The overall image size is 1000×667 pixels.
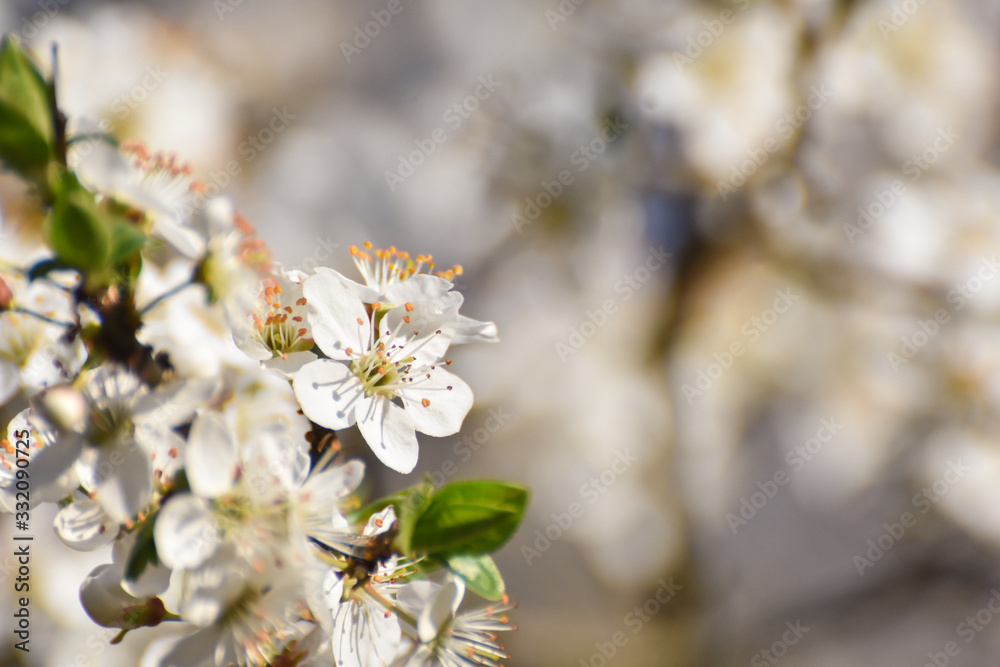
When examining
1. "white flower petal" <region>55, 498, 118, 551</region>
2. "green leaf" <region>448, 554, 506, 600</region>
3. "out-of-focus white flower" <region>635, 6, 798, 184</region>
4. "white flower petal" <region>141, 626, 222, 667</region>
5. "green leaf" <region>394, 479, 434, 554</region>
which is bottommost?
"white flower petal" <region>141, 626, 222, 667</region>

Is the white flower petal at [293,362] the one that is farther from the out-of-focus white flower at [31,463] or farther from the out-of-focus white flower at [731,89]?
the out-of-focus white flower at [731,89]

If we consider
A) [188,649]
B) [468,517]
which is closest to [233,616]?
[188,649]

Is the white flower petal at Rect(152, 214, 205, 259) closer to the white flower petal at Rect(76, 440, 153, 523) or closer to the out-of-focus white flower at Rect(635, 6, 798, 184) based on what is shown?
the white flower petal at Rect(76, 440, 153, 523)

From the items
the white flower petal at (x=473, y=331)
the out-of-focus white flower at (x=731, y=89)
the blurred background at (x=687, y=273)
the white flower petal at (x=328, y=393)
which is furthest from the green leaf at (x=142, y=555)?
the out-of-focus white flower at (x=731, y=89)

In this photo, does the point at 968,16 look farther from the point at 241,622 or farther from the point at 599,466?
the point at 241,622

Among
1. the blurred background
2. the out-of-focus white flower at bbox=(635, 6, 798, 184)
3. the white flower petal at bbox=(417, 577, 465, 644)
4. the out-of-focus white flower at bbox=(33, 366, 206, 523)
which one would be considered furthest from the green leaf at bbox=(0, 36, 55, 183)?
the out-of-focus white flower at bbox=(635, 6, 798, 184)

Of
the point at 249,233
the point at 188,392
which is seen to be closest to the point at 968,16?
the point at 249,233
